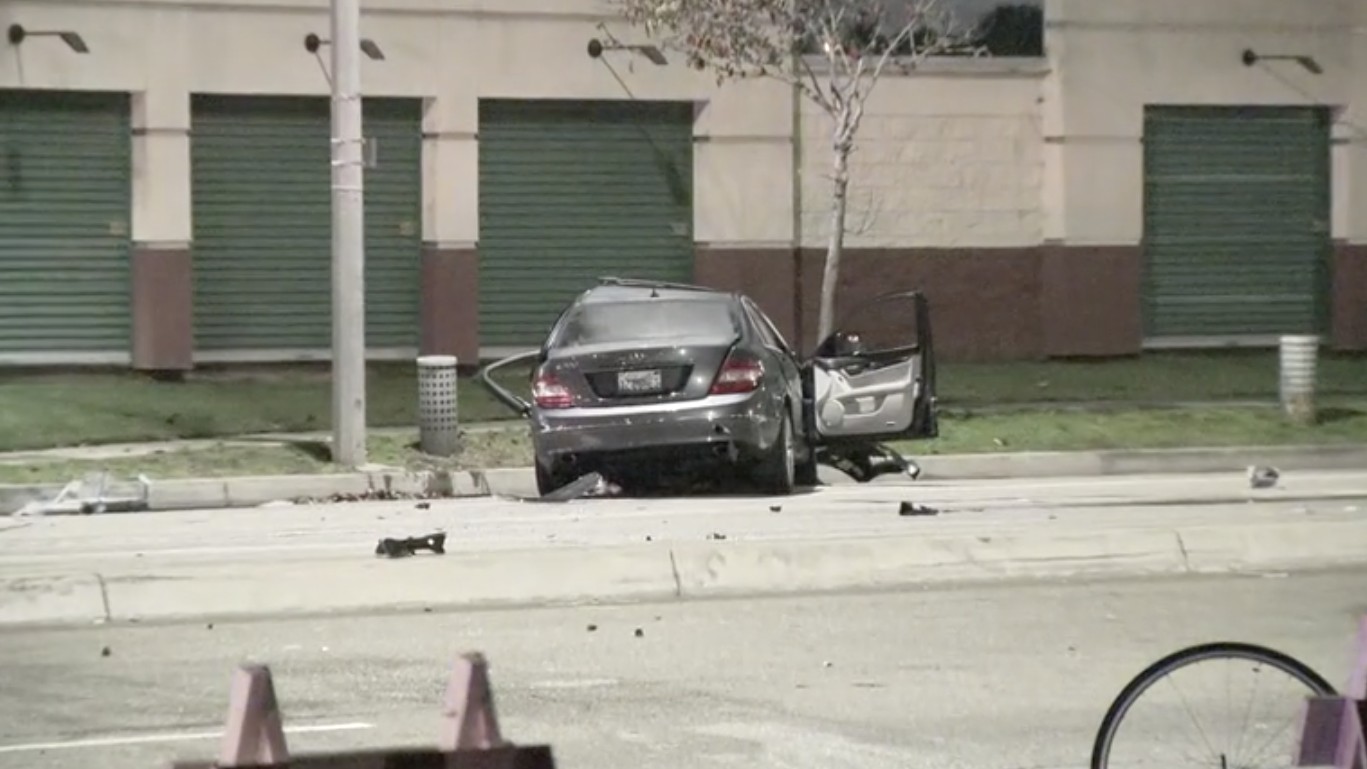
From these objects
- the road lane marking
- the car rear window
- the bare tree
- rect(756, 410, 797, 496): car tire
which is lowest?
the road lane marking

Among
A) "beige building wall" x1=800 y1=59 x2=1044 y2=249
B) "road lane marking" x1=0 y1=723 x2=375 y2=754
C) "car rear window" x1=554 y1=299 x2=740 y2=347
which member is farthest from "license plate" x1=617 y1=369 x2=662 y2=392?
"beige building wall" x1=800 y1=59 x2=1044 y2=249

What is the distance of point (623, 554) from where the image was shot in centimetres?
1200

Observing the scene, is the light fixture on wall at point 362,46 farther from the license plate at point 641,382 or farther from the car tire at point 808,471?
the license plate at point 641,382

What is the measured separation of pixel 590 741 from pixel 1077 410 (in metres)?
16.1

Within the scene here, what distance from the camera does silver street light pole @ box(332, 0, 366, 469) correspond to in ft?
Result: 64.5

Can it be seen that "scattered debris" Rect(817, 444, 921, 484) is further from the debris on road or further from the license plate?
the debris on road

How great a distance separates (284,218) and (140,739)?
18.1m

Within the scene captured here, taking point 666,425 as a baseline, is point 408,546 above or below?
below

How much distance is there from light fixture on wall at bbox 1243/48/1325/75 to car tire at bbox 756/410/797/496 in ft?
45.8

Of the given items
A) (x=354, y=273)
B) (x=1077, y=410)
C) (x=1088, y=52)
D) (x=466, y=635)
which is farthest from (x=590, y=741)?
(x=1088, y=52)

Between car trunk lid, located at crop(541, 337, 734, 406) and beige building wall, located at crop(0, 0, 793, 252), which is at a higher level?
beige building wall, located at crop(0, 0, 793, 252)

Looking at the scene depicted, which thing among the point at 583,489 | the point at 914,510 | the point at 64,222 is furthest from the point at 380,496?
the point at 64,222

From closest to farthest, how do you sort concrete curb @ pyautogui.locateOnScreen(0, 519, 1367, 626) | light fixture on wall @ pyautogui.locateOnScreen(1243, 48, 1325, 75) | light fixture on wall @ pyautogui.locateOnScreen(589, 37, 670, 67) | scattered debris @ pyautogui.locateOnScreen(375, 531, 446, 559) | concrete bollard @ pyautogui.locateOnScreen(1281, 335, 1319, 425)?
1. concrete curb @ pyautogui.locateOnScreen(0, 519, 1367, 626)
2. scattered debris @ pyautogui.locateOnScreen(375, 531, 446, 559)
3. concrete bollard @ pyautogui.locateOnScreen(1281, 335, 1319, 425)
4. light fixture on wall @ pyautogui.locateOnScreen(589, 37, 670, 67)
5. light fixture on wall @ pyautogui.locateOnScreen(1243, 48, 1325, 75)

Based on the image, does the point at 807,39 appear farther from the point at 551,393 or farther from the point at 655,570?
the point at 655,570
